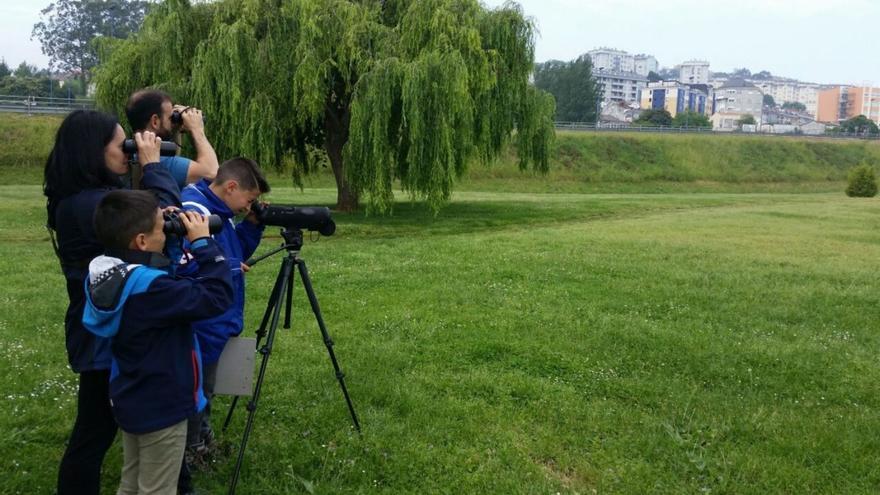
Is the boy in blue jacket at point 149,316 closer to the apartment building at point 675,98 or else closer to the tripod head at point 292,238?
the tripod head at point 292,238

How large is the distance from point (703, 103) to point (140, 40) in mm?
179357

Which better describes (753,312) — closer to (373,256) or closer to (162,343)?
(373,256)

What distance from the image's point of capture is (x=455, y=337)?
654 cm

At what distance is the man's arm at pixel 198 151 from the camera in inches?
152

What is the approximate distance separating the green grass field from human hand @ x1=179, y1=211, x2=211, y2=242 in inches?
63.2

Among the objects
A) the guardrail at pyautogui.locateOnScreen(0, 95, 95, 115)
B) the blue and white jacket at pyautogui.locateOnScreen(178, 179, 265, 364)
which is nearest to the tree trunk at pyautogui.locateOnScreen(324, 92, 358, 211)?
the blue and white jacket at pyautogui.locateOnScreen(178, 179, 265, 364)

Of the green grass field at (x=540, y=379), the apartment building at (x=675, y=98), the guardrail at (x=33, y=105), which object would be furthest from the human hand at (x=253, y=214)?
the apartment building at (x=675, y=98)

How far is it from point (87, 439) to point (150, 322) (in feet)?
2.70

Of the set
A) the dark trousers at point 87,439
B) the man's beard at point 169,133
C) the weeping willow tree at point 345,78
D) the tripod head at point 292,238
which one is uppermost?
the weeping willow tree at point 345,78

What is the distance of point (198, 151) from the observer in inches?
157

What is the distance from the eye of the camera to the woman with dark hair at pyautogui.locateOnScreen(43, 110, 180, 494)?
10.4 ft

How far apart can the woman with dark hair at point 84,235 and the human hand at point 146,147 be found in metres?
0.08

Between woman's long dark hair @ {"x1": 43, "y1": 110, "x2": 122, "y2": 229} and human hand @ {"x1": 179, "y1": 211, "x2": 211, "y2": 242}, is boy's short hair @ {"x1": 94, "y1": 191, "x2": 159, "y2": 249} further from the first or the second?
woman's long dark hair @ {"x1": 43, "y1": 110, "x2": 122, "y2": 229}

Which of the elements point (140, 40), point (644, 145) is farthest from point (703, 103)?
point (140, 40)
